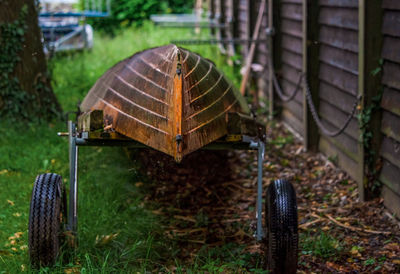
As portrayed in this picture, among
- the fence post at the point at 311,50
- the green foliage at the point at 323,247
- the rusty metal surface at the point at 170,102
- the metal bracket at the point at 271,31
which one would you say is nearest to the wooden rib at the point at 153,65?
the rusty metal surface at the point at 170,102

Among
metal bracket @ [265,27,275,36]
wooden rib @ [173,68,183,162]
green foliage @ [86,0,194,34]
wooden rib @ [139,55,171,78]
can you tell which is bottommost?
wooden rib @ [173,68,183,162]

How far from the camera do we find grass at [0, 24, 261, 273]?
4254 millimetres

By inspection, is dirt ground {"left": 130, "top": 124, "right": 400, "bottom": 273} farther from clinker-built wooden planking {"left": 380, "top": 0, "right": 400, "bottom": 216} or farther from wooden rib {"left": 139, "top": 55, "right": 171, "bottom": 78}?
wooden rib {"left": 139, "top": 55, "right": 171, "bottom": 78}

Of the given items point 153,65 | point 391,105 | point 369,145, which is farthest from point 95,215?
point 391,105

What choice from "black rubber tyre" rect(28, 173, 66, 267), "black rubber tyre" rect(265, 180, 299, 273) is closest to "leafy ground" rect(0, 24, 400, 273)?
"black rubber tyre" rect(28, 173, 66, 267)

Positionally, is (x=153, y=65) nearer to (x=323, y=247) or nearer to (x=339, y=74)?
(x=323, y=247)

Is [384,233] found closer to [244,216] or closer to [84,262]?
[244,216]

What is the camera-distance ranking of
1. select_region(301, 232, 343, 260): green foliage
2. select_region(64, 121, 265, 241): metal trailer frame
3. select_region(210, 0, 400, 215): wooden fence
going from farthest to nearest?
select_region(210, 0, 400, 215): wooden fence
select_region(301, 232, 343, 260): green foliage
select_region(64, 121, 265, 241): metal trailer frame

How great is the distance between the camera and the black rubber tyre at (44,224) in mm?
3934

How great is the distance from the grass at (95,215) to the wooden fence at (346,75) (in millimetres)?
1452

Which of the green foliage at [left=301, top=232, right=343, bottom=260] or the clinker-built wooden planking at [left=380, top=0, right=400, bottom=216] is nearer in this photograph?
the green foliage at [left=301, top=232, right=343, bottom=260]

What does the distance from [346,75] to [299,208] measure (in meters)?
1.36

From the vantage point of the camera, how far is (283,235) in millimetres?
3980

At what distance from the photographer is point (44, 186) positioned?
4.13 metres
